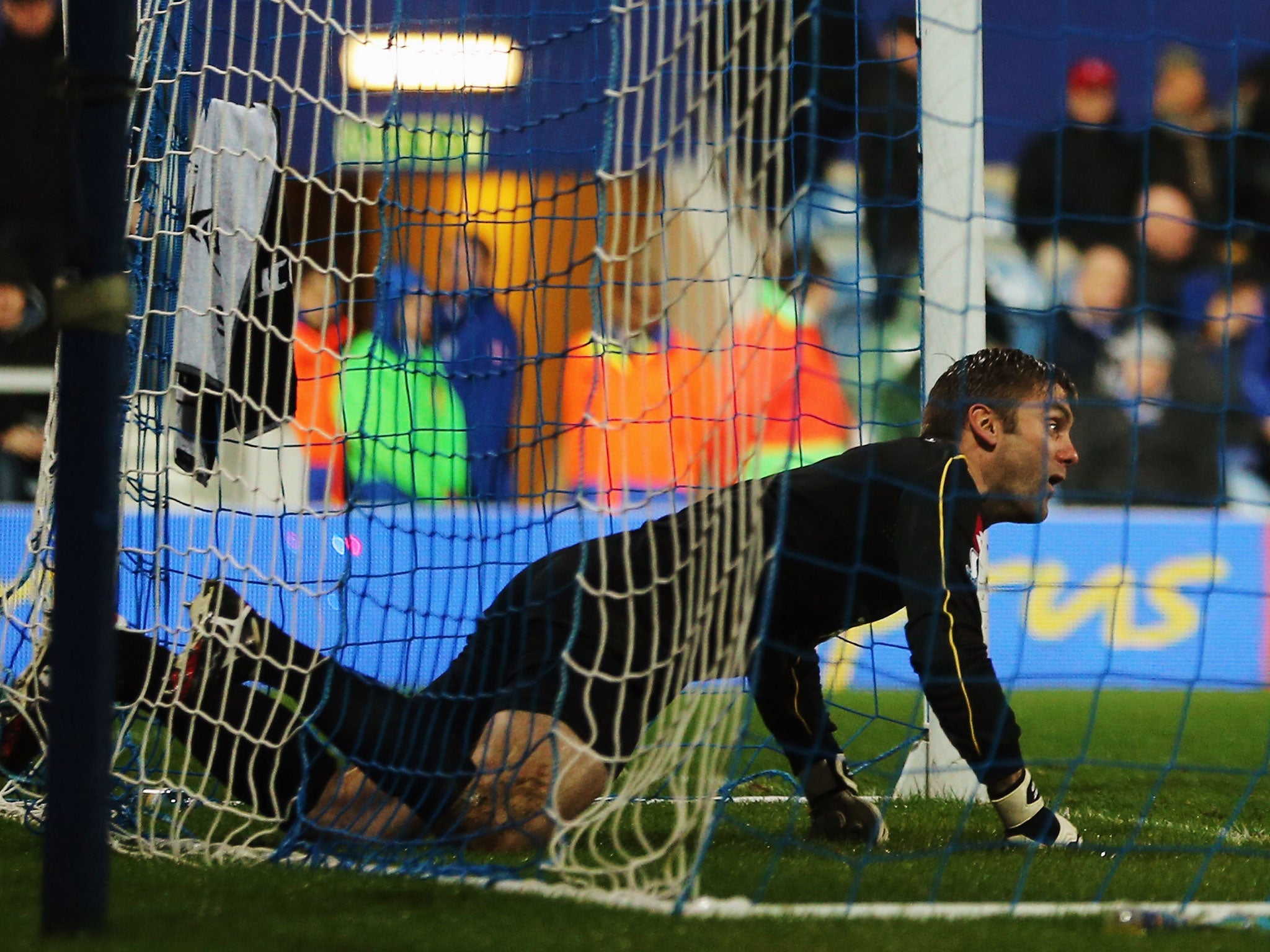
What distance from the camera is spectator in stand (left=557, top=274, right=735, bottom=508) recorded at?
2574 millimetres

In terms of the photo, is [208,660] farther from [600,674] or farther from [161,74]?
[161,74]

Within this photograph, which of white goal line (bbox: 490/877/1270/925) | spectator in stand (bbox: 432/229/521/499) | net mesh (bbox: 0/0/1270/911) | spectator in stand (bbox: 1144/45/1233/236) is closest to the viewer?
white goal line (bbox: 490/877/1270/925)

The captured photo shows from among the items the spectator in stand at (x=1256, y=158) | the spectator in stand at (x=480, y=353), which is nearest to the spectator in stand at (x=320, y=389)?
the spectator in stand at (x=480, y=353)

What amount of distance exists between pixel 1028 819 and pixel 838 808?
428 millimetres

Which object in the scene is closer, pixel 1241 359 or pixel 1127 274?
pixel 1127 274

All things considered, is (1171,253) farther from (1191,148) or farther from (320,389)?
(320,389)

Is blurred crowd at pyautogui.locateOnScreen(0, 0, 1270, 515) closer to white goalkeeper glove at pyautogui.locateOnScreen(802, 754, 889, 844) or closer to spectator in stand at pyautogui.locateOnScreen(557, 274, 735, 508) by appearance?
A: spectator in stand at pyautogui.locateOnScreen(557, 274, 735, 508)

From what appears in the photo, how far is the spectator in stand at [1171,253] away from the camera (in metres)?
7.01

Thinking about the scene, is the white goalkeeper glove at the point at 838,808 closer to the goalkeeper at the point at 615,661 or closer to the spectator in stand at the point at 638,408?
the goalkeeper at the point at 615,661

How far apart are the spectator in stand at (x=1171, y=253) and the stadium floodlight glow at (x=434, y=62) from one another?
13.7 ft

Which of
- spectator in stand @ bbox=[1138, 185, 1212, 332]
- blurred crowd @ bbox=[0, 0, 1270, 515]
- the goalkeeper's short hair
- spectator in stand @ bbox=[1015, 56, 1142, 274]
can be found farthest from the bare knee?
spectator in stand @ bbox=[1138, 185, 1212, 332]

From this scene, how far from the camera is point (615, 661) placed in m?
2.81

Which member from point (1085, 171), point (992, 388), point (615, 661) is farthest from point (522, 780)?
point (1085, 171)

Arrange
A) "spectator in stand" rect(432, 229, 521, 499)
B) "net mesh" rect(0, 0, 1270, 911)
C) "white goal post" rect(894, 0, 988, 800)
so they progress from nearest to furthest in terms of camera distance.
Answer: "net mesh" rect(0, 0, 1270, 911), "white goal post" rect(894, 0, 988, 800), "spectator in stand" rect(432, 229, 521, 499)
